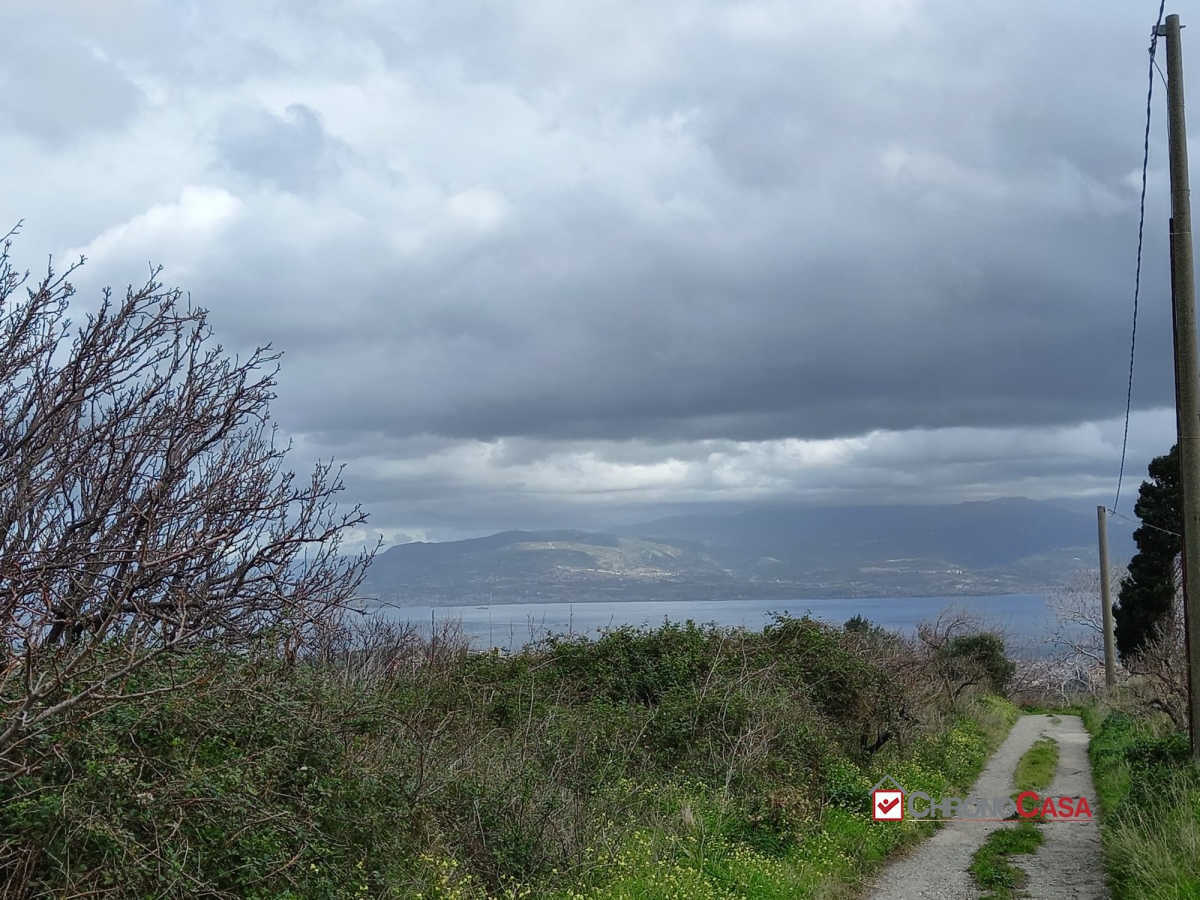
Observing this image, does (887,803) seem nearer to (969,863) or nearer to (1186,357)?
(969,863)

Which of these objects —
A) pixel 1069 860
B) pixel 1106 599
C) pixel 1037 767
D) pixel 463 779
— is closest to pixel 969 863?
pixel 1069 860

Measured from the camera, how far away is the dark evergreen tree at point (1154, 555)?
38.6 metres

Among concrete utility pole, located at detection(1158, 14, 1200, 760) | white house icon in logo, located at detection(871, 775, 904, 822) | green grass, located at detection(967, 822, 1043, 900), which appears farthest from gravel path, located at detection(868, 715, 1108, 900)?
concrete utility pole, located at detection(1158, 14, 1200, 760)

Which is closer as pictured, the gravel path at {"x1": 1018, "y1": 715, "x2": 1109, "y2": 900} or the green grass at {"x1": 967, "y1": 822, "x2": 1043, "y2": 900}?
the gravel path at {"x1": 1018, "y1": 715, "x2": 1109, "y2": 900}

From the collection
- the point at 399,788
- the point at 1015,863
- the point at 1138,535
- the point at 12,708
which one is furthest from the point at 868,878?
the point at 1138,535

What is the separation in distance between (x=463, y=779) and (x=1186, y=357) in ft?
31.6

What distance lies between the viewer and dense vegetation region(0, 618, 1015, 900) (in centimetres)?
606

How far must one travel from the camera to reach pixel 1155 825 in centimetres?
1026

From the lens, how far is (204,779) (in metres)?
6.56

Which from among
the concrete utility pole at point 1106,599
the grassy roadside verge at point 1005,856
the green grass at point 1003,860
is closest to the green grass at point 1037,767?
the grassy roadside verge at point 1005,856

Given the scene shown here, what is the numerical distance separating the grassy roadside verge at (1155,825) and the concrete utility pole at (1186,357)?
0.79m

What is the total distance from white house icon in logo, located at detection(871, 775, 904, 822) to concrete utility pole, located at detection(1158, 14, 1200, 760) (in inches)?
147

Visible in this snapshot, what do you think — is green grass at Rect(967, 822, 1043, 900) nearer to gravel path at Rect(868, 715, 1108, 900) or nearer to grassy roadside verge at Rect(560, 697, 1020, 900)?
gravel path at Rect(868, 715, 1108, 900)

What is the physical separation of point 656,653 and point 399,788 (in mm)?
10564
